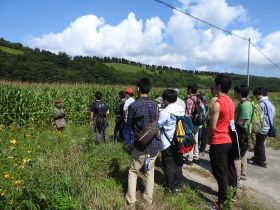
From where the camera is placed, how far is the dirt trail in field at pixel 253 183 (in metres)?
6.24

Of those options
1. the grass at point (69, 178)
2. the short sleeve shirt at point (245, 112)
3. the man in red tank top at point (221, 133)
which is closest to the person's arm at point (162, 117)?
the man in red tank top at point (221, 133)

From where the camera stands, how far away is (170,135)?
576cm

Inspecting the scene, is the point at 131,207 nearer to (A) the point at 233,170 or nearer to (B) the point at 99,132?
(A) the point at 233,170

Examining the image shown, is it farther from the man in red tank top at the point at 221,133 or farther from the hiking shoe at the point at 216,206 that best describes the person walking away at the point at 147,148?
the hiking shoe at the point at 216,206

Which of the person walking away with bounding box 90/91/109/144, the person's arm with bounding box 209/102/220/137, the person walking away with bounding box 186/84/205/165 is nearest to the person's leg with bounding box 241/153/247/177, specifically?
the person walking away with bounding box 186/84/205/165

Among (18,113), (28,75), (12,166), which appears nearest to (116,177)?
(12,166)

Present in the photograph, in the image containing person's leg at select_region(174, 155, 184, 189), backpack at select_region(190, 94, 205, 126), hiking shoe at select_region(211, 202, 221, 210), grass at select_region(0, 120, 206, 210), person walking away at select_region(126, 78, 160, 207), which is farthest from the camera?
backpack at select_region(190, 94, 205, 126)

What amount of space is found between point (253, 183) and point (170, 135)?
270 cm

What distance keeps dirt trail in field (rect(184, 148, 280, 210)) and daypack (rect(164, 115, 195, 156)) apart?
1.02 m

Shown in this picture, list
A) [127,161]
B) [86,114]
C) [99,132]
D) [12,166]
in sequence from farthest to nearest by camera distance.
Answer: [86,114] < [99,132] < [127,161] < [12,166]

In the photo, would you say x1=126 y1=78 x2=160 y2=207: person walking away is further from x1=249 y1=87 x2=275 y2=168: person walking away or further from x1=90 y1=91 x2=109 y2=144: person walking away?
x1=90 y1=91 x2=109 y2=144: person walking away

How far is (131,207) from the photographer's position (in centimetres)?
520

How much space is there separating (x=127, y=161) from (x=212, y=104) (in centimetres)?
264

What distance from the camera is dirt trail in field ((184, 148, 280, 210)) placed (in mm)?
6242
